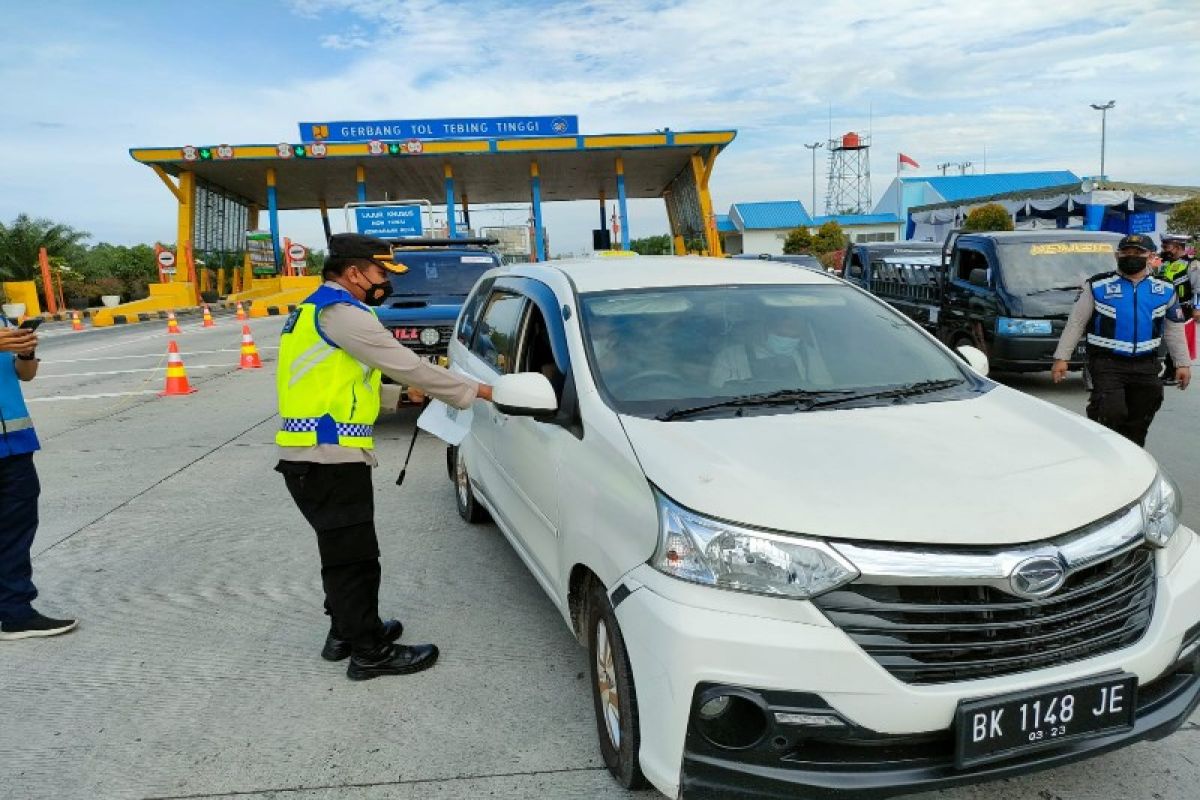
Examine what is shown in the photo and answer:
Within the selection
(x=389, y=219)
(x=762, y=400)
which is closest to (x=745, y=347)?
(x=762, y=400)

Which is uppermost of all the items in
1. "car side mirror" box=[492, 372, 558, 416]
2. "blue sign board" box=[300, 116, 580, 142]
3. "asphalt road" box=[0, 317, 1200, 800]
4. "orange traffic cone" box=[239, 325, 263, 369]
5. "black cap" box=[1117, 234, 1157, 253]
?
"blue sign board" box=[300, 116, 580, 142]

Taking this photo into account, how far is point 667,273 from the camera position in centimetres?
388

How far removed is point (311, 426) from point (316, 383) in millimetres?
165

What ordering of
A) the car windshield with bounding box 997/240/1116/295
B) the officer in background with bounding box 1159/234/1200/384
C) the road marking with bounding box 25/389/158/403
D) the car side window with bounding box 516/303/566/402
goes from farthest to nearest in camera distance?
the road marking with bounding box 25/389/158/403 → the officer in background with bounding box 1159/234/1200/384 → the car windshield with bounding box 997/240/1116/295 → the car side window with bounding box 516/303/566/402

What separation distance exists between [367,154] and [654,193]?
19679 millimetres

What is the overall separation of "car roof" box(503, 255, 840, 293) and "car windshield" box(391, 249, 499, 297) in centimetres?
510

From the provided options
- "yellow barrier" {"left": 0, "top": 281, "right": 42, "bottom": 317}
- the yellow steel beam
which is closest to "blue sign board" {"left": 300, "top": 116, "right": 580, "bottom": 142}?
the yellow steel beam

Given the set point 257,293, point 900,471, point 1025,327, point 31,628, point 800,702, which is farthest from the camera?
point 257,293

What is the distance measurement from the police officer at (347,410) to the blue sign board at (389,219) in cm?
1927

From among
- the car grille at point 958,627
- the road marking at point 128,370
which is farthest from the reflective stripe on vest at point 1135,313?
the road marking at point 128,370

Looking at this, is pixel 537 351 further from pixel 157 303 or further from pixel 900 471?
pixel 157 303

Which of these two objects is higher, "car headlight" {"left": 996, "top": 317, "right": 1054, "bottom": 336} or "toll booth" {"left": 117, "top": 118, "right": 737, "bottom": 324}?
"toll booth" {"left": 117, "top": 118, "right": 737, "bottom": 324}

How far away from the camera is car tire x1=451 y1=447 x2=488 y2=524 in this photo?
5195mm

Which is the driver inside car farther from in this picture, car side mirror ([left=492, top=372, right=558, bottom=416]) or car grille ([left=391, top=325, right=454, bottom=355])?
car grille ([left=391, top=325, right=454, bottom=355])
